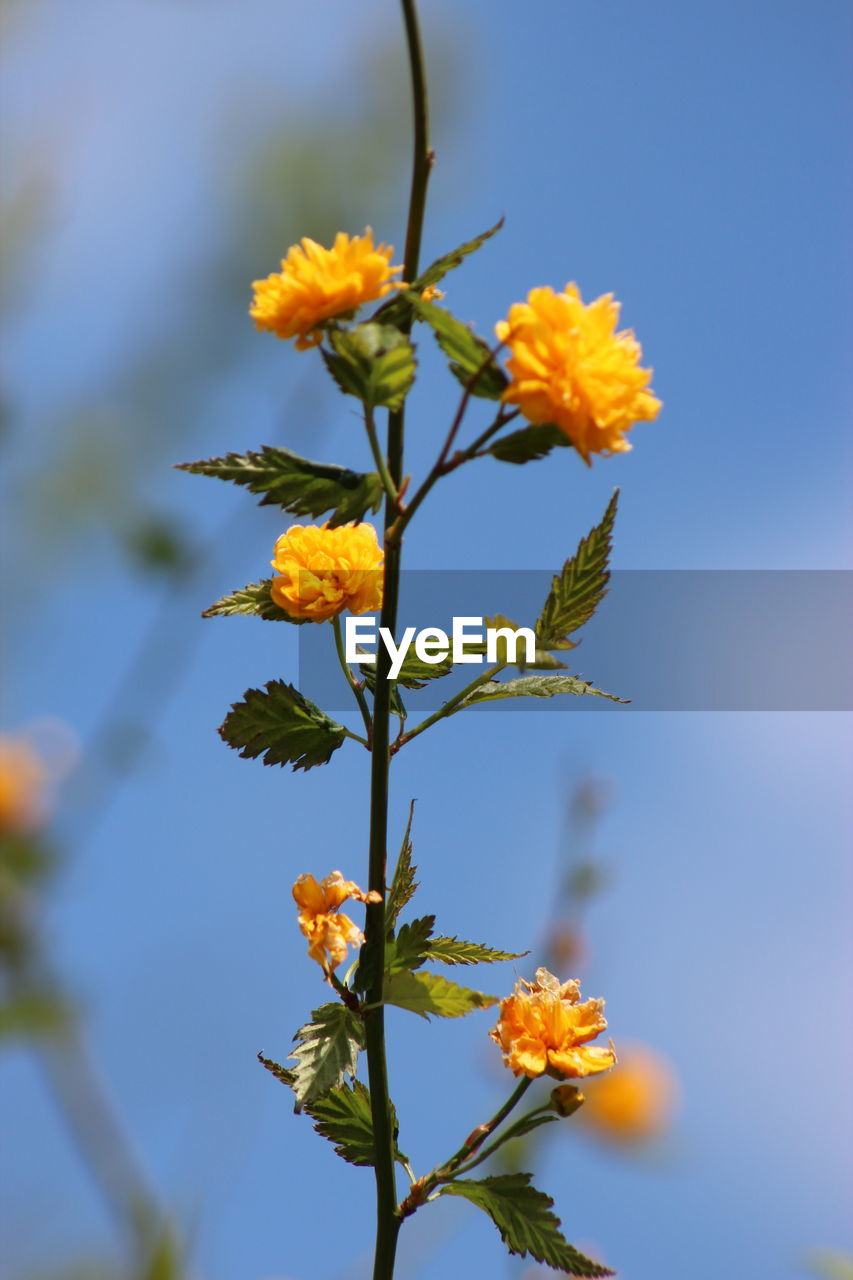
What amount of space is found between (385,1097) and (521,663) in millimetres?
269

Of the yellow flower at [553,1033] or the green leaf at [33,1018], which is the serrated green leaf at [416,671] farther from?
the green leaf at [33,1018]

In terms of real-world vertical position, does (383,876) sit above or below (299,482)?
below

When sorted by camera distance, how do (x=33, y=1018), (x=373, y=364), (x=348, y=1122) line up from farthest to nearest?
(x=33, y=1018) < (x=348, y=1122) < (x=373, y=364)

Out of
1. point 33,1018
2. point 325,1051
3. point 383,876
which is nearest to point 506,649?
point 383,876

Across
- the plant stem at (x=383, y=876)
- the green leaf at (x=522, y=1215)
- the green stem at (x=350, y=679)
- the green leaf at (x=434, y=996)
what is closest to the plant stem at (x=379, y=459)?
the plant stem at (x=383, y=876)

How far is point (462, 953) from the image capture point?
711 mm

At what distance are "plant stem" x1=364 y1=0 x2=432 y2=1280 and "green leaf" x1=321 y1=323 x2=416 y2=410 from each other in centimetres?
3

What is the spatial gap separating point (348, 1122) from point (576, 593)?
0.38 m

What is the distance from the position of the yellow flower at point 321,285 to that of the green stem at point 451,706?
23cm

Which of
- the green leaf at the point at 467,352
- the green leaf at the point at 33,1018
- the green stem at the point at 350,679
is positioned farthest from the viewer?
the green leaf at the point at 33,1018

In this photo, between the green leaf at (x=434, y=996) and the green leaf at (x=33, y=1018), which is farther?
the green leaf at (x=33, y=1018)

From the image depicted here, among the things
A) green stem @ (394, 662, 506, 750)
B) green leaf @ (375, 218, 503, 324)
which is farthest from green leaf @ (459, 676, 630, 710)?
green leaf @ (375, 218, 503, 324)

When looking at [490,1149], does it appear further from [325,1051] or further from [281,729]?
[281,729]

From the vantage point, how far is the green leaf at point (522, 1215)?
67cm
